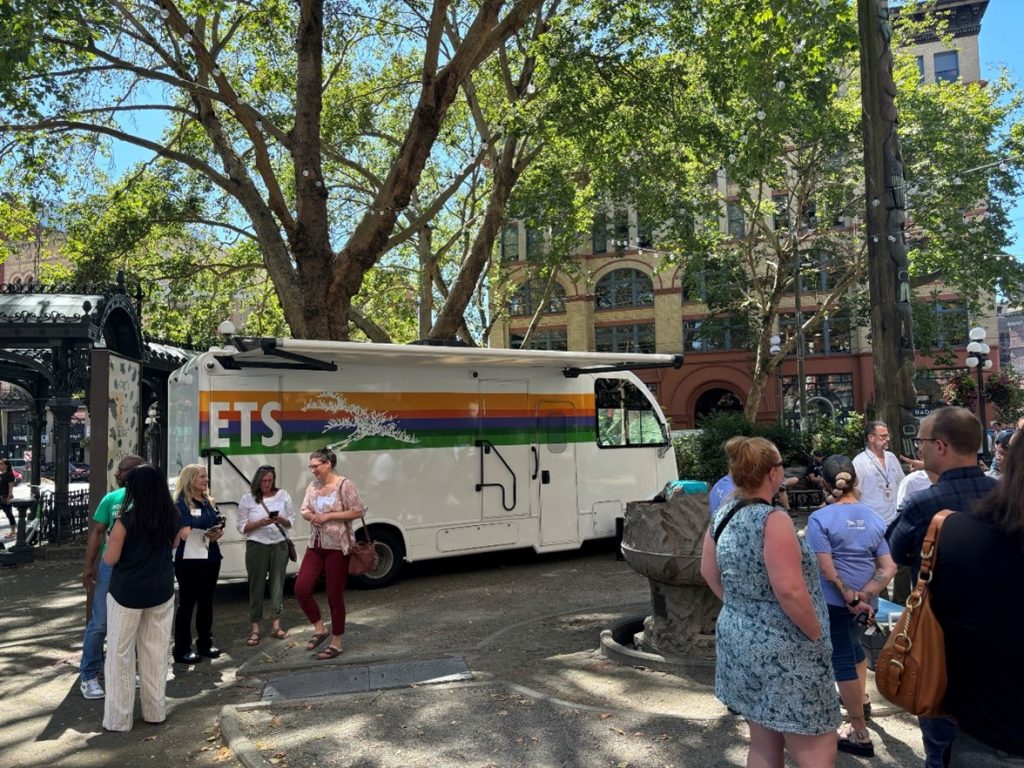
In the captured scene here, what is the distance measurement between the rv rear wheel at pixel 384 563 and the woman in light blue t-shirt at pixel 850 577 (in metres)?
6.43

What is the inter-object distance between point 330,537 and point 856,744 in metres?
4.12

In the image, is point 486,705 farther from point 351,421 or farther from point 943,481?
point 351,421

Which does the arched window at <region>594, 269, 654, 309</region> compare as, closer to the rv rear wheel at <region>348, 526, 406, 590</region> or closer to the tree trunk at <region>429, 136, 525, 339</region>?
the tree trunk at <region>429, 136, 525, 339</region>

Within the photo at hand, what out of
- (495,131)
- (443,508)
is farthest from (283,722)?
(495,131)

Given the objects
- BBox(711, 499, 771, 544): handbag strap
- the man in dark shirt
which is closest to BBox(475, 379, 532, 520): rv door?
BBox(711, 499, 771, 544): handbag strap

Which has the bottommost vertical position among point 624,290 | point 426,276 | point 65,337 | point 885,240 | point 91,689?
point 91,689

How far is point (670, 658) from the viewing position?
20.2ft

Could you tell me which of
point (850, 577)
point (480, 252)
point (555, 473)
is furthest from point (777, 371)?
point (850, 577)

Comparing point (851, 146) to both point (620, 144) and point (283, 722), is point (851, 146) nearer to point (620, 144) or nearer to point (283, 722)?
point (620, 144)

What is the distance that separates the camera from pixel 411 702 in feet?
18.3

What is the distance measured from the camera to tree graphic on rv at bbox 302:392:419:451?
32.1 ft

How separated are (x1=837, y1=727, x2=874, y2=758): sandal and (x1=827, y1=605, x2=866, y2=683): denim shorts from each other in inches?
13.1

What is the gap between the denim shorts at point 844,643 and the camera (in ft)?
14.8

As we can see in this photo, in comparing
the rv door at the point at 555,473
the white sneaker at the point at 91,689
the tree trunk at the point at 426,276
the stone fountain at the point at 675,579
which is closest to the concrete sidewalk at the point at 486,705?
the stone fountain at the point at 675,579
